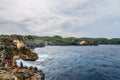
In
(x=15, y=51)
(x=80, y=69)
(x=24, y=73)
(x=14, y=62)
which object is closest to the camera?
(x=24, y=73)

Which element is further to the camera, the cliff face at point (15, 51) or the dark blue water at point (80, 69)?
the cliff face at point (15, 51)

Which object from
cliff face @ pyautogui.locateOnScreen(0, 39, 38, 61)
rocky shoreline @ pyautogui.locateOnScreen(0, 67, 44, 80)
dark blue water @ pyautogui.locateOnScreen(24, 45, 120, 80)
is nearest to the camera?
rocky shoreline @ pyautogui.locateOnScreen(0, 67, 44, 80)

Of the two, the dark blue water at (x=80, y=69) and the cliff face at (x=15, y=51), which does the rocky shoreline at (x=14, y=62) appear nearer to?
the cliff face at (x=15, y=51)

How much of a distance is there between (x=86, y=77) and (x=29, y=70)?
18436 mm

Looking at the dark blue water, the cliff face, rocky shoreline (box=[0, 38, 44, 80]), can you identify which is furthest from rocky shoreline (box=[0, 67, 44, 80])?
the cliff face

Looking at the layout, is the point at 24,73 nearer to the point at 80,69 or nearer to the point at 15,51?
the point at 80,69

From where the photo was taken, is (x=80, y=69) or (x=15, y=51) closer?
(x=80, y=69)

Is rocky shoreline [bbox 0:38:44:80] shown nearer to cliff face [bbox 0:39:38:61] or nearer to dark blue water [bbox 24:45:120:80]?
cliff face [bbox 0:39:38:61]

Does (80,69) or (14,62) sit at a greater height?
(14,62)

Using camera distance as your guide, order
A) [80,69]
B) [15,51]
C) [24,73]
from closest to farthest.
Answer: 1. [24,73]
2. [80,69]
3. [15,51]

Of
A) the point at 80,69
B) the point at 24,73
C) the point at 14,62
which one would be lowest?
the point at 80,69

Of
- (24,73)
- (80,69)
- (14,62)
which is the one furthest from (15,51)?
(24,73)

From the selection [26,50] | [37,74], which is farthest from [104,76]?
[26,50]

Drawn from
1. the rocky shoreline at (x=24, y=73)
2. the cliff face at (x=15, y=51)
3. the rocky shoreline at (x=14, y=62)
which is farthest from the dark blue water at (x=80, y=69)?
the rocky shoreline at (x=24, y=73)
